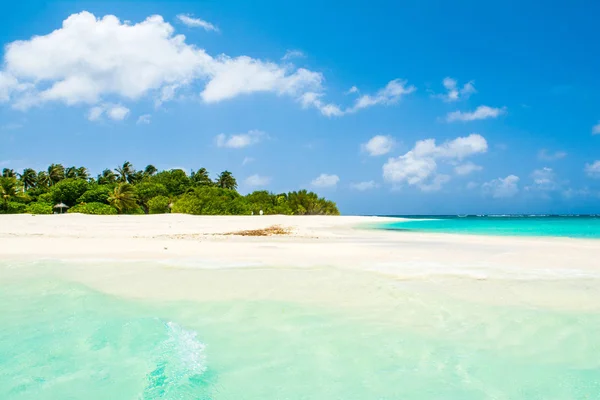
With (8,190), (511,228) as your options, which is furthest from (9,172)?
(511,228)

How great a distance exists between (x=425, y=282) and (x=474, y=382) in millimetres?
4136

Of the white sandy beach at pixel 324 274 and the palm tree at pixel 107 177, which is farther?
the palm tree at pixel 107 177

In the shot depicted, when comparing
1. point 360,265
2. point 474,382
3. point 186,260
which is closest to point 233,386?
point 474,382

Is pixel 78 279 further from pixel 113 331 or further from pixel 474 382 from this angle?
pixel 474 382

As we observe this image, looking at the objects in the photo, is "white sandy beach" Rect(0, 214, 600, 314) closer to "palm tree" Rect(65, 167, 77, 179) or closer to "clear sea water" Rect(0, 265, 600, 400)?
"clear sea water" Rect(0, 265, 600, 400)

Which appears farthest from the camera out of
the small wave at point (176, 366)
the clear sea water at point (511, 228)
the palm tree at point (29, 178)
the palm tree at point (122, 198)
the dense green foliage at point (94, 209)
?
the palm tree at point (29, 178)

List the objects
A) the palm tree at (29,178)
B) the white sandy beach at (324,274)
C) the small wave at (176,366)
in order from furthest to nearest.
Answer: the palm tree at (29,178) < the white sandy beach at (324,274) < the small wave at (176,366)

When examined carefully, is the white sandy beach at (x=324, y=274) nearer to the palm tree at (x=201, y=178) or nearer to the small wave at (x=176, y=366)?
the small wave at (x=176, y=366)

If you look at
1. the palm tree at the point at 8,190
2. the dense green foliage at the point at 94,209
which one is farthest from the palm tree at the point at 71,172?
the dense green foliage at the point at 94,209

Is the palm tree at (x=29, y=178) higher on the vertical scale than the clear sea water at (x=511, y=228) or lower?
higher

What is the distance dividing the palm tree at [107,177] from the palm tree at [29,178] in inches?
424

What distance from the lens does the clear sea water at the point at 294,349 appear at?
3.47 m

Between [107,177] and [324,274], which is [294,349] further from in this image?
[107,177]

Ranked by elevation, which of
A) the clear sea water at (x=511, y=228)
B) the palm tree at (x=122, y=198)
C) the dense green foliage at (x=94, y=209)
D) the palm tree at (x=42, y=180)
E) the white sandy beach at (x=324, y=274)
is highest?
the palm tree at (x=42, y=180)
